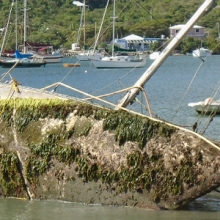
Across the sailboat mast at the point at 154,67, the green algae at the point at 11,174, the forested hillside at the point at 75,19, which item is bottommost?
the forested hillside at the point at 75,19

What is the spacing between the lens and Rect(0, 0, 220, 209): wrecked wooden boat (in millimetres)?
14984

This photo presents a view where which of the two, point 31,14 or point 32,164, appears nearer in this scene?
point 32,164

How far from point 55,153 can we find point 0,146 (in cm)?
124

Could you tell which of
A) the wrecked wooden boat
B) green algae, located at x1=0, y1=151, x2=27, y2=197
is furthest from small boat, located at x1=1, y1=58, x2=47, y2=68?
green algae, located at x1=0, y1=151, x2=27, y2=197

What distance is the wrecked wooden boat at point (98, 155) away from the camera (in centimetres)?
1498

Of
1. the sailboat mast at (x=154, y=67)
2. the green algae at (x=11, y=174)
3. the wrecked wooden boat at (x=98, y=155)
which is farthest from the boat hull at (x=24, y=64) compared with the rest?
the green algae at (x=11, y=174)

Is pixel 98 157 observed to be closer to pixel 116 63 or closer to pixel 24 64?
pixel 116 63

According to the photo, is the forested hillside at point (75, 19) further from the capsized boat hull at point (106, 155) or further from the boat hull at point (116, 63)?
the capsized boat hull at point (106, 155)

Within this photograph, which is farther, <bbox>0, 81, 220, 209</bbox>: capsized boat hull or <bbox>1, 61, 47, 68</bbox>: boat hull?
Answer: <bbox>1, 61, 47, 68</bbox>: boat hull

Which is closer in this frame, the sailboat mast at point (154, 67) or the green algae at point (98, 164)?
the green algae at point (98, 164)

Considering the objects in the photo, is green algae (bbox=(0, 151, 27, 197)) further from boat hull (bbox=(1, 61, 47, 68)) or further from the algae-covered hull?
boat hull (bbox=(1, 61, 47, 68))

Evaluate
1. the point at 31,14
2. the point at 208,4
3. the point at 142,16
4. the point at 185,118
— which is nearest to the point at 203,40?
the point at 142,16

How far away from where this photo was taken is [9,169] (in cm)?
1612

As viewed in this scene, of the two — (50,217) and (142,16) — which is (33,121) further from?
(142,16)
